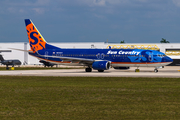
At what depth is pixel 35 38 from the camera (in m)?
64.4

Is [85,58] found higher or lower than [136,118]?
higher

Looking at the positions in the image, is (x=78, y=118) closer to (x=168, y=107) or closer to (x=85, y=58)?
(x=168, y=107)

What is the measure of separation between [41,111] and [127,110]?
4.23 m

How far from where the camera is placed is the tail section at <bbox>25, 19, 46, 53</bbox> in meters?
64.4

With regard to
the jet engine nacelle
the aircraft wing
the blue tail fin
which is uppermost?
the blue tail fin

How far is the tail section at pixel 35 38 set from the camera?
64.4 m

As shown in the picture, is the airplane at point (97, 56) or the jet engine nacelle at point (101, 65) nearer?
the jet engine nacelle at point (101, 65)

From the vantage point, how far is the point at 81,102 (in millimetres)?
18547

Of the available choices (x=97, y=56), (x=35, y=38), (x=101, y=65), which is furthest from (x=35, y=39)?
(x=101, y=65)

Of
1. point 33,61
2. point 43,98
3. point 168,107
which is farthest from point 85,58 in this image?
point 33,61

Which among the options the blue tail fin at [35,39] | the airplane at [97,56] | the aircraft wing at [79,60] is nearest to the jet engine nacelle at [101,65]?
the airplane at [97,56]

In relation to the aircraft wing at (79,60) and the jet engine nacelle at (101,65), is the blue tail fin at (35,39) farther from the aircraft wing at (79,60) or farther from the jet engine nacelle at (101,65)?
the jet engine nacelle at (101,65)

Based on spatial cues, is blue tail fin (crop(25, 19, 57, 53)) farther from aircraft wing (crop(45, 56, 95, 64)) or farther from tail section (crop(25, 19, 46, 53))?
aircraft wing (crop(45, 56, 95, 64))

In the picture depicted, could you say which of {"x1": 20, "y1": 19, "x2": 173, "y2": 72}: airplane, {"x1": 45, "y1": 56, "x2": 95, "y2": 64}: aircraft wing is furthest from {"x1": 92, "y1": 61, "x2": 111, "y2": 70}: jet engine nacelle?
{"x1": 45, "y1": 56, "x2": 95, "y2": 64}: aircraft wing
